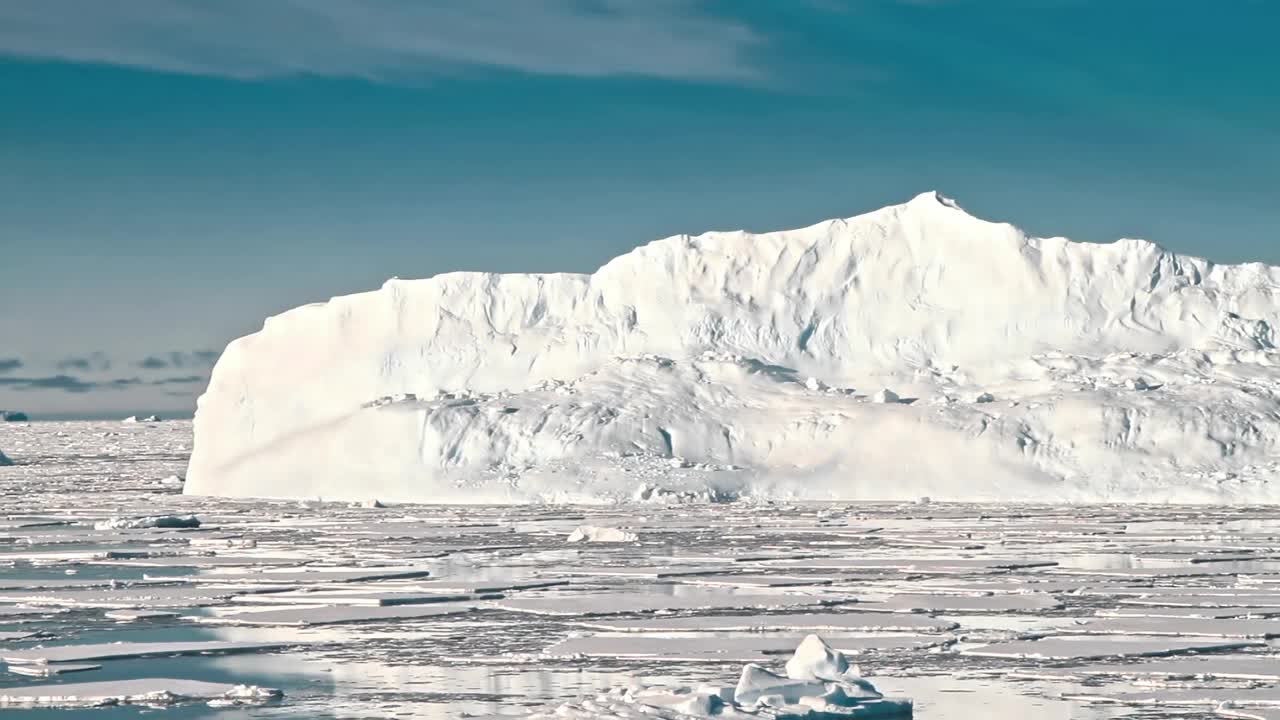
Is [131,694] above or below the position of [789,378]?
below

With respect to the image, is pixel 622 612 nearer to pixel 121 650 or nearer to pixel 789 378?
pixel 121 650

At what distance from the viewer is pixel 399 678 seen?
12008 mm

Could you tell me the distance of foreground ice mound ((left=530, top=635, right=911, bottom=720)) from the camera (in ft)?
33.0

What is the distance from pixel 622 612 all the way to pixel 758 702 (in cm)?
607

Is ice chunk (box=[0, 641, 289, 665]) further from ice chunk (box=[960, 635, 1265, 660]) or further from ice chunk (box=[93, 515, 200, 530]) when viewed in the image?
ice chunk (box=[93, 515, 200, 530])

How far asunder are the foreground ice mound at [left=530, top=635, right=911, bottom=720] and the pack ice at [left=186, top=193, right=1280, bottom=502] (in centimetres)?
2774

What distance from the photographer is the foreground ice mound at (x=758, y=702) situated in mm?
10055

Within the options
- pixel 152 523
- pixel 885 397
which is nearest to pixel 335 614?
pixel 152 523

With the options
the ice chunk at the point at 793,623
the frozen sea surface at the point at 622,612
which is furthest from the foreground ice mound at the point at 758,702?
the ice chunk at the point at 793,623

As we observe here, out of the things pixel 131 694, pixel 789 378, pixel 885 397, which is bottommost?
pixel 131 694

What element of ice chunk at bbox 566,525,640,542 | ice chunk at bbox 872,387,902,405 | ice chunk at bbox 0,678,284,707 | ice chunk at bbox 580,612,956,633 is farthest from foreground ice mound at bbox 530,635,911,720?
ice chunk at bbox 872,387,902,405

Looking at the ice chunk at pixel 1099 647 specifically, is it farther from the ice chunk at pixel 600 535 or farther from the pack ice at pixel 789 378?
the pack ice at pixel 789 378

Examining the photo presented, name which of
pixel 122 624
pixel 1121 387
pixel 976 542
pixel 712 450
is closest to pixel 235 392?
pixel 712 450

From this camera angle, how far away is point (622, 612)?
16453 millimetres
